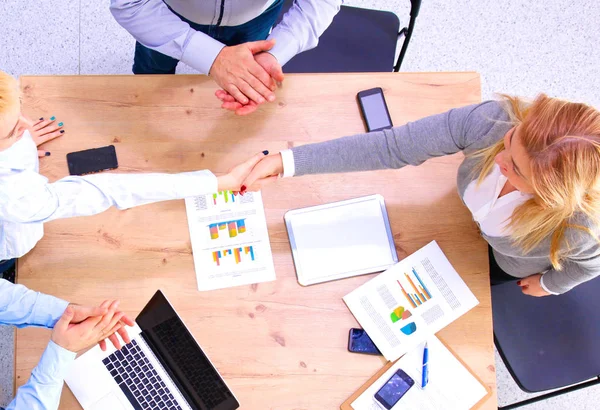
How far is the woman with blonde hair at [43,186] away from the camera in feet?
3.82

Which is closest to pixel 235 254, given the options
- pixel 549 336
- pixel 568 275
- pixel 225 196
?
pixel 225 196

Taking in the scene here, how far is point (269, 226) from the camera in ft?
4.50

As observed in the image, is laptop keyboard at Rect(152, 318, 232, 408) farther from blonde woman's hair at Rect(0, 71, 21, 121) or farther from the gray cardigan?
blonde woman's hair at Rect(0, 71, 21, 121)

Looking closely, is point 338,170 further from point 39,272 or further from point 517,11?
point 517,11

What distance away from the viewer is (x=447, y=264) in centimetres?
137

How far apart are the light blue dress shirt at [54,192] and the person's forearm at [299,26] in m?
0.41

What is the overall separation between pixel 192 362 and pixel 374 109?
0.80 meters

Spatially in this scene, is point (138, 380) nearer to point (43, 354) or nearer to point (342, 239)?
point (43, 354)

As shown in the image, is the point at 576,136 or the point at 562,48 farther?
the point at 562,48

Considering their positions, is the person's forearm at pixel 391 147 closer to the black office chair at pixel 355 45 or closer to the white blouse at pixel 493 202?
the white blouse at pixel 493 202

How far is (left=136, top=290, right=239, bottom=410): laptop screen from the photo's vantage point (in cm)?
126

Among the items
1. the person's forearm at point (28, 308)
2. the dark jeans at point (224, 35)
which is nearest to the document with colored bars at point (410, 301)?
the person's forearm at point (28, 308)

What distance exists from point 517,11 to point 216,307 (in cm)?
198

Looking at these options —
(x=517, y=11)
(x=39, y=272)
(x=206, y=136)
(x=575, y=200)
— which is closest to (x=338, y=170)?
(x=206, y=136)
